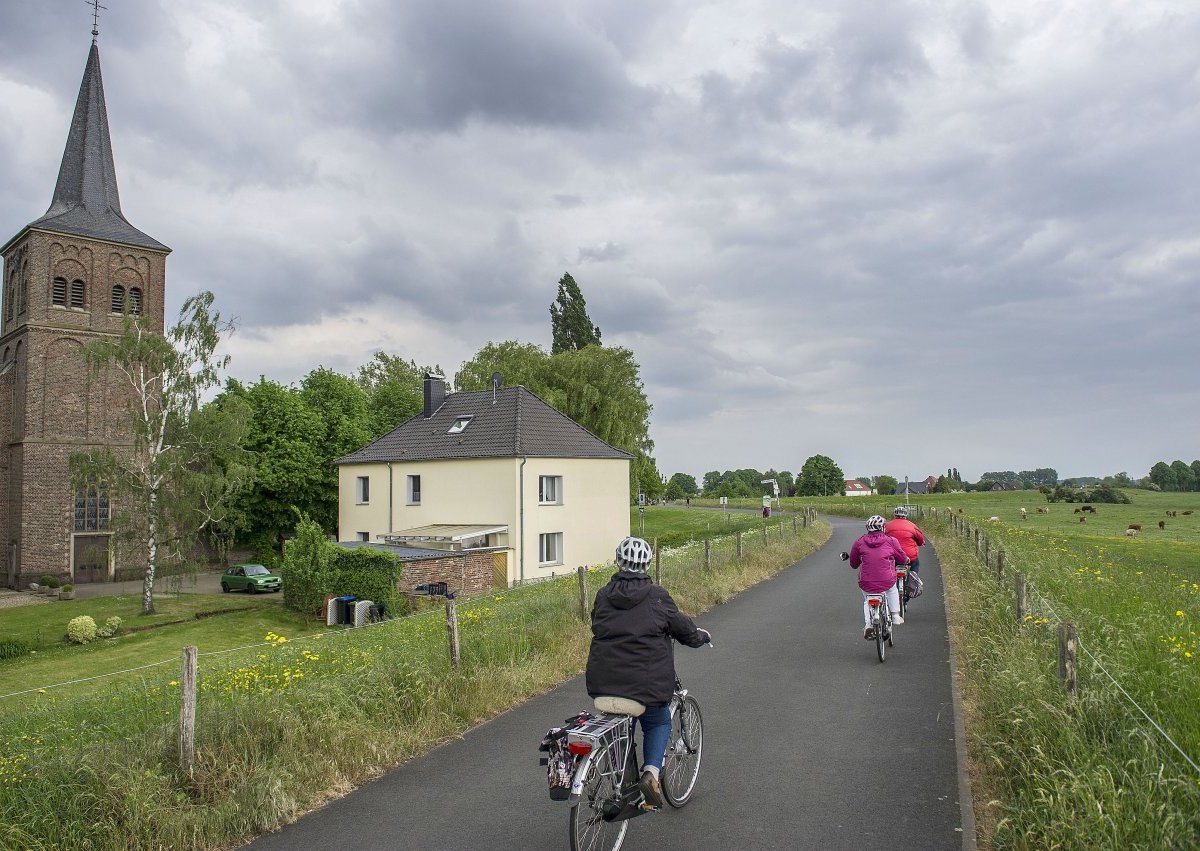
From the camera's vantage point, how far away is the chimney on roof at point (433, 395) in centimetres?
4394

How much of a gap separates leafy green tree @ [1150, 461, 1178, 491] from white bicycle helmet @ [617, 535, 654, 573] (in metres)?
151

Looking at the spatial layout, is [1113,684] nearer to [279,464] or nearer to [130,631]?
[130,631]

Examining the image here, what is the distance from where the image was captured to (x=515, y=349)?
57.3 metres

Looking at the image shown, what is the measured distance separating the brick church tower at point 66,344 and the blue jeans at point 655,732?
4451 centimetres

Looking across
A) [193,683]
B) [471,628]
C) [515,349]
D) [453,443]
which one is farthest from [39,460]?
[193,683]

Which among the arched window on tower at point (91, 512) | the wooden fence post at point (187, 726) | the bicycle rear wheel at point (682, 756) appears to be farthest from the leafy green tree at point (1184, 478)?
the wooden fence post at point (187, 726)

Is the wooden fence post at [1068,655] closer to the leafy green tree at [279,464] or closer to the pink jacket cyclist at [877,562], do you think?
the pink jacket cyclist at [877,562]

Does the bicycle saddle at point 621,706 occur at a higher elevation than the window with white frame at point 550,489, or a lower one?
lower

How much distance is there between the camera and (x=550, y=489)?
3884 centimetres

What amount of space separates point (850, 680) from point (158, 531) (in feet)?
98.0


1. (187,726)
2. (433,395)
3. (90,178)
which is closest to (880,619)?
(187,726)

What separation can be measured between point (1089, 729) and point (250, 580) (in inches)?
1578

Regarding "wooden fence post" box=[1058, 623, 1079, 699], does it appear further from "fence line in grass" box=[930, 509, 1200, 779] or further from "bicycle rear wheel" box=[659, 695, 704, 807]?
"bicycle rear wheel" box=[659, 695, 704, 807]

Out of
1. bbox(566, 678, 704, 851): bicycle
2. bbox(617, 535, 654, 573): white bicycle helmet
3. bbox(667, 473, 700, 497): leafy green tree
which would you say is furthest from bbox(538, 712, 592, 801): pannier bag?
bbox(667, 473, 700, 497): leafy green tree
